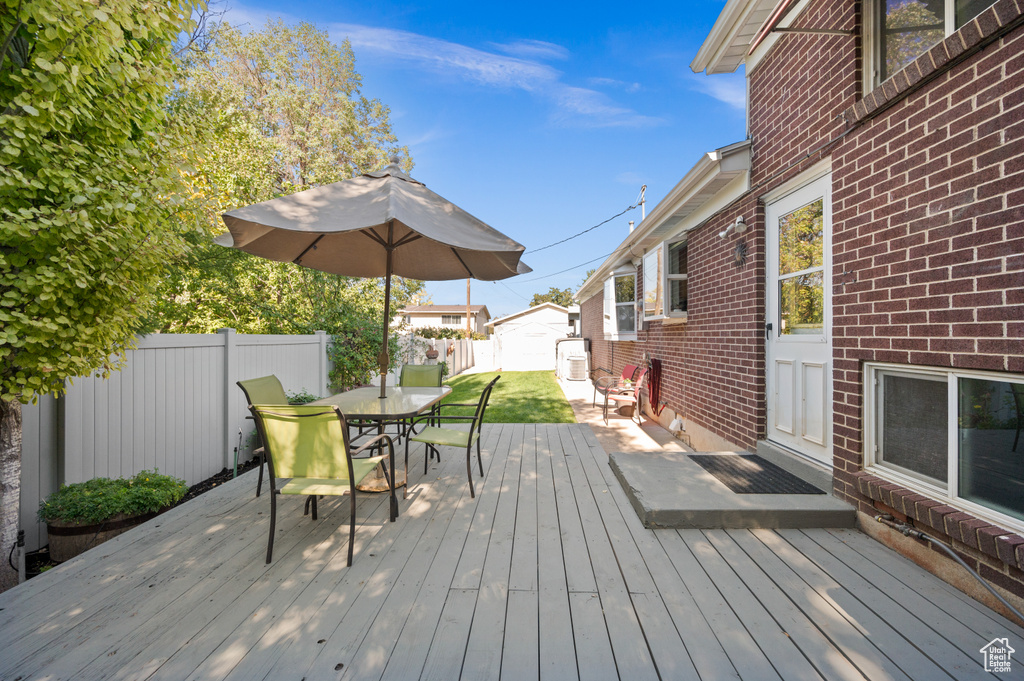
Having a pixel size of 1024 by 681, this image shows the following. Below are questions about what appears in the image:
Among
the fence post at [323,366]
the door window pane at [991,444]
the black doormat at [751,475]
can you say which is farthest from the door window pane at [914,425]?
the fence post at [323,366]

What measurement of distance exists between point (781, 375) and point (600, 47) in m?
14.4

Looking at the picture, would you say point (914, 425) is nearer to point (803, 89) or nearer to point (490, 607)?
point (490, 607)

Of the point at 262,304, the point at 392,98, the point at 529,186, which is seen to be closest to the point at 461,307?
the point at 529,186

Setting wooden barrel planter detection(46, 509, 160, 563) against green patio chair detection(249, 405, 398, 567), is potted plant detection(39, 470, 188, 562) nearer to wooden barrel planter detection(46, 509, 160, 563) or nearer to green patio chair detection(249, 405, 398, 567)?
wooden barrel planter detection(46, 509, 160, 563)

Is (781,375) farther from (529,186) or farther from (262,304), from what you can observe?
(529,186)

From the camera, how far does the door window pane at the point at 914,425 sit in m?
2.39

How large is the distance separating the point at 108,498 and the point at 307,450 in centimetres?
143

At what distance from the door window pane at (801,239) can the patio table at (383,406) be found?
10.6 feet

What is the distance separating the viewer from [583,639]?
186cm

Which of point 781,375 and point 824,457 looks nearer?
point 824,457

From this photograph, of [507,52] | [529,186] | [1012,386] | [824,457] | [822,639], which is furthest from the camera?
[529,186]

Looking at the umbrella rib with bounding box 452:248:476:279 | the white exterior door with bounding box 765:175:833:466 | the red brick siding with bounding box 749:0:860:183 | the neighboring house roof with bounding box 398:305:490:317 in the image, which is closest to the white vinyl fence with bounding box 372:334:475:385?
the umbrella rib with bounding box 452:248:476:279

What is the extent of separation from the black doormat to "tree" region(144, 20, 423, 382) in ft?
15.5

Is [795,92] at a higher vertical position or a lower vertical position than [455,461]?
higher
